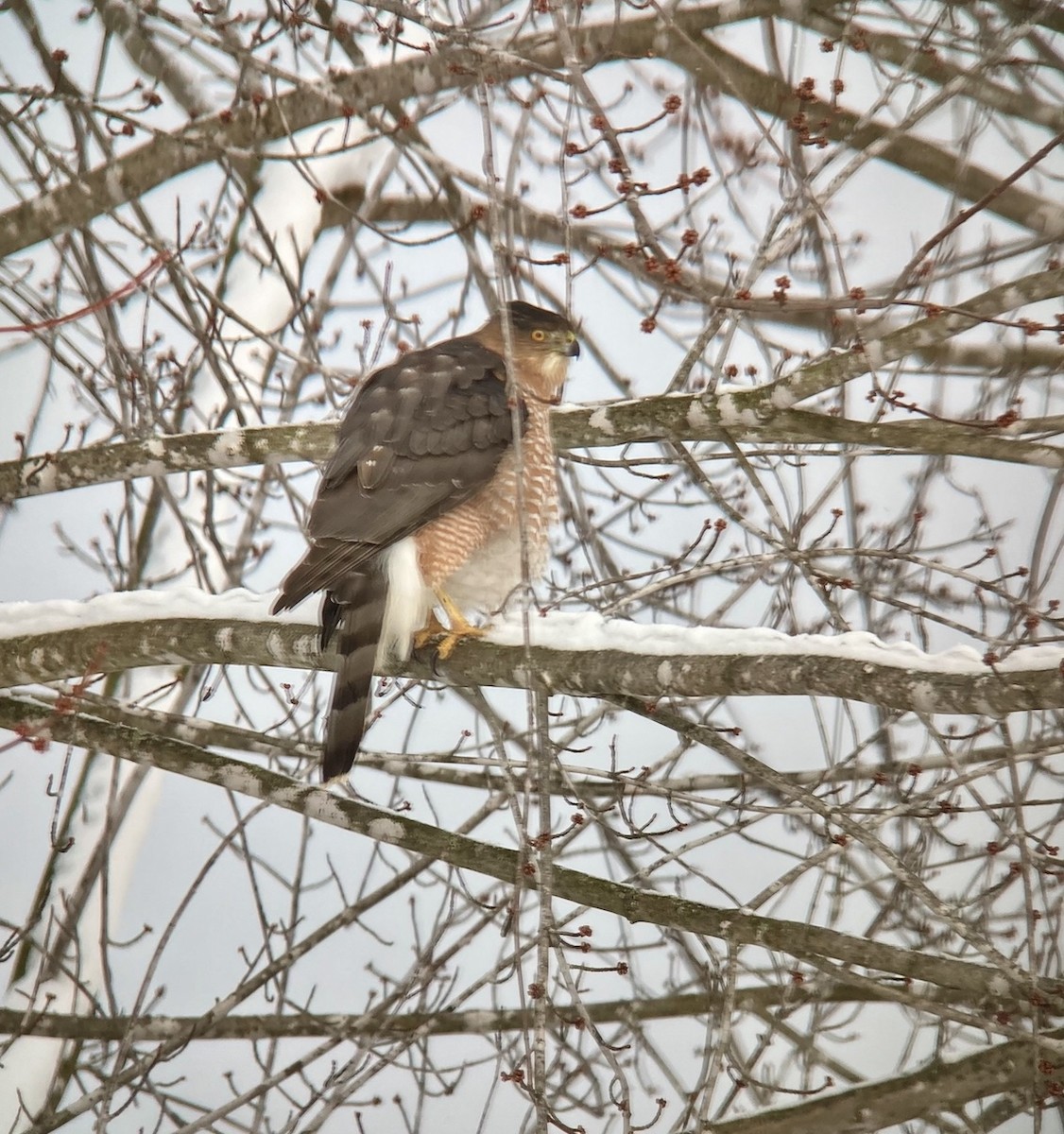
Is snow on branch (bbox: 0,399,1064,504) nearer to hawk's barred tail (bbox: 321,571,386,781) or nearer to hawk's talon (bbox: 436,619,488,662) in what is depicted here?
hawk's barred tail (bbox: 321,571,386,781)

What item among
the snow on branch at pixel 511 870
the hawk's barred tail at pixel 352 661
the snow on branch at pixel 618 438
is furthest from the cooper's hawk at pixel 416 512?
the snow on branch at pixel 511 870

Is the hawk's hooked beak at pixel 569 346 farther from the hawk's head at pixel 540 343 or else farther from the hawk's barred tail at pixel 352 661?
the hawk's barred tail at pixel 352 661

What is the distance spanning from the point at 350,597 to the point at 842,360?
119 cm

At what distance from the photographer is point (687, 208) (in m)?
3.02

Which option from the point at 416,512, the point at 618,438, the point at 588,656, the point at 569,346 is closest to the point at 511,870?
the point at 588,656

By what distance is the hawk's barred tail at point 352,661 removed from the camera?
8.48 feet

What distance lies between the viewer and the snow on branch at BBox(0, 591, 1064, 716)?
6.54 feet

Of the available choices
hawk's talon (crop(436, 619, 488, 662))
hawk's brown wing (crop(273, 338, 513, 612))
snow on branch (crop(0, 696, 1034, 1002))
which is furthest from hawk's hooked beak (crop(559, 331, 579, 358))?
snow on branch (crop(0, 696, 1034, 1002))

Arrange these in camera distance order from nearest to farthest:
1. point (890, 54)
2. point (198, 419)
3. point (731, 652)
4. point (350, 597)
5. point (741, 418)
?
point (731, 652) < point (741, 418) < point (350, 597) < point (890, 54) < point (198, 419)

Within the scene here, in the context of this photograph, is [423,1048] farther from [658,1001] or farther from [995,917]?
[995,917]

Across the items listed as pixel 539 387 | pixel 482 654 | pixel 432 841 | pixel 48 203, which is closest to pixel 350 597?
pixel 482 654

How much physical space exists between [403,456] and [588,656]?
0.83 metres

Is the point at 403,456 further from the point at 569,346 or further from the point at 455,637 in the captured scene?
the point at 569,346

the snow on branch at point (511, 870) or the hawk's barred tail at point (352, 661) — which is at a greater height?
the hawk's barred tail at point (352, 661)
